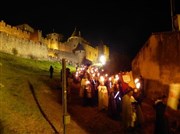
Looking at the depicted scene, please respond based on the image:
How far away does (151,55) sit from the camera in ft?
47.7

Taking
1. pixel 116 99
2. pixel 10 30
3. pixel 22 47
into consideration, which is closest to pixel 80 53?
pixel 10 30

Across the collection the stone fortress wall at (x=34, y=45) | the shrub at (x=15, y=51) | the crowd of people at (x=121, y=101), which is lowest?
the crowd of people at (x=121, y=101)

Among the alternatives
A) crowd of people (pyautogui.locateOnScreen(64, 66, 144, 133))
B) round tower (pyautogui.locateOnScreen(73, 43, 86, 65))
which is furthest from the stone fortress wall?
crowd of people (pyautogui.locateOnScreen(64, 66, 144, 133))

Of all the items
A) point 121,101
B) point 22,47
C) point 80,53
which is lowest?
point 121,101

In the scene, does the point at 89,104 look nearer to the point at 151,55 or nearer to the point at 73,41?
the point at 151,55

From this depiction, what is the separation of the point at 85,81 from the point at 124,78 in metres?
2.94

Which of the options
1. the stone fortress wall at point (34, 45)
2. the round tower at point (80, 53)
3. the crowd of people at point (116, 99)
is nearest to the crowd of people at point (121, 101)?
the crowd of people at point (116, 99)

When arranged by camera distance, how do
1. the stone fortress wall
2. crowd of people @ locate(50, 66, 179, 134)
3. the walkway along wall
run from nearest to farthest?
crowd of people @ locate(50, 66, 179, 134)
the walkway along wall
the stone fortress wall

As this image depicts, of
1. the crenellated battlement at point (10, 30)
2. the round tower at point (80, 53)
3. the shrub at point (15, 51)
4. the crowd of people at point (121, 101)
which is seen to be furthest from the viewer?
the round tower at point (80, 53)

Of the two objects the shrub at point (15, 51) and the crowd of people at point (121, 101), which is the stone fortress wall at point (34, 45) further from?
the crowd of people at point (121, 101)

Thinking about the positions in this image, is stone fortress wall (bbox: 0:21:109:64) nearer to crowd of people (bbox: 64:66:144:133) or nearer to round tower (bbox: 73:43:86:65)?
round tower (bbox: 73:43:86:65)

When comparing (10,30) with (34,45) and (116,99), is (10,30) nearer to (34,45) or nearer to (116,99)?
(34,45)

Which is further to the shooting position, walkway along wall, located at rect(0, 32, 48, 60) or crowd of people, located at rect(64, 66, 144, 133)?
walkway along wall, located at rect(0, 32, 48, 60)

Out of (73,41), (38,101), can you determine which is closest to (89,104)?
(38,101)
